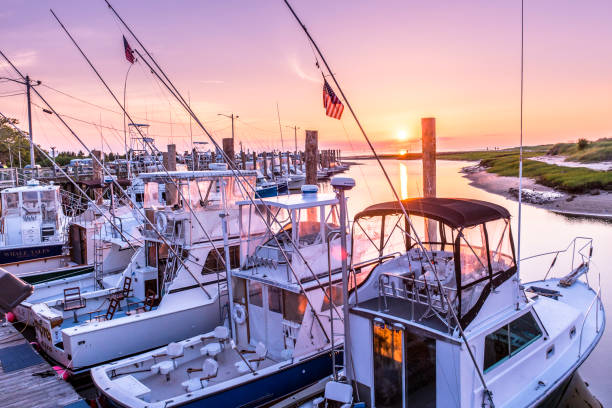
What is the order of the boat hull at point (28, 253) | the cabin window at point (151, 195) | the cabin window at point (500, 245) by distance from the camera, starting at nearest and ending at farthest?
1. the cabin window at point (500, 245)
2. the cabin window at point (151, 195)
3. the boat hull at point (28, 253)

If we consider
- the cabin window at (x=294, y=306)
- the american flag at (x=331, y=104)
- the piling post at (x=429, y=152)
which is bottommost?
the cabin window at (x=294, y=306)

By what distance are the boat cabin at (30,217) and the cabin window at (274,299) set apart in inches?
522

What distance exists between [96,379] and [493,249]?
7244mm

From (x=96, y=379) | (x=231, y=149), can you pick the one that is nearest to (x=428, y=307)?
(x=96, y=379)

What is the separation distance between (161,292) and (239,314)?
3.83 meters

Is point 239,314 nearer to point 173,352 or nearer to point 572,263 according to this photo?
point 173,352

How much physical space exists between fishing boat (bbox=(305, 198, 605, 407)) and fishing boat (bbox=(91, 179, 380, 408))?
44.0 inches

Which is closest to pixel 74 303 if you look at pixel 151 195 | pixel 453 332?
pixel 151 195

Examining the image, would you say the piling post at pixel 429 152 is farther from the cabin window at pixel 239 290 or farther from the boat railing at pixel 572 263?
the cabin window at pixel 239 290

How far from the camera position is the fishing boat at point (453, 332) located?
5.72 metres

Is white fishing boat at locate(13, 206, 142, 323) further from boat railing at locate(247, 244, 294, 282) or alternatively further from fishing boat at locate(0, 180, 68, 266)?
boat railing at locate(247, 244, 294, 282)

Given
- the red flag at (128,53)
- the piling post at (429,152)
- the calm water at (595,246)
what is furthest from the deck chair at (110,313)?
the piling post at (429,152)

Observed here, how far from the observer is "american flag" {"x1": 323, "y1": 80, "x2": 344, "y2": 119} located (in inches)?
336

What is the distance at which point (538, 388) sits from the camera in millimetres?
6754
